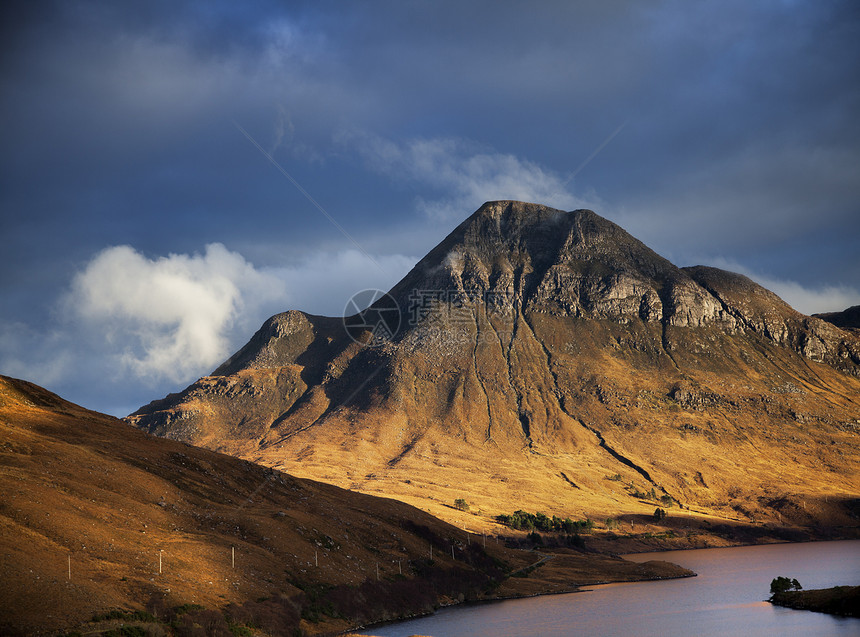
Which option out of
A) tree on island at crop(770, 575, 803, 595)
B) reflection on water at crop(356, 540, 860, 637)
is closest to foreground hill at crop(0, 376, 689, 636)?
reflection on water at crop(356, 540, 860, 637)

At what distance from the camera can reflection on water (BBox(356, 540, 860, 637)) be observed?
8031cm

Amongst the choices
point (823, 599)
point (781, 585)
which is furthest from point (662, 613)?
point (781, 585)

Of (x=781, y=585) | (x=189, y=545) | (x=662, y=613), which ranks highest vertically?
(x=189, y=545)

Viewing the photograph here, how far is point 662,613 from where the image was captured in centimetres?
9188

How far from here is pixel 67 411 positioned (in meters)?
102

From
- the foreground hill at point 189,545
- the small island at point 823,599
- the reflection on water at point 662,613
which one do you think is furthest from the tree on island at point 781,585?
the foreground hill at point 189,545

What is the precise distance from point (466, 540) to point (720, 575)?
52.2m

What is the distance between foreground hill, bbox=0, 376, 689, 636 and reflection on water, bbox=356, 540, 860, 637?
6832 millimetres

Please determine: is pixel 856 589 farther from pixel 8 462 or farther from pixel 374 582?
pixel 8 462

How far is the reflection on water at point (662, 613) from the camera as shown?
263 ft

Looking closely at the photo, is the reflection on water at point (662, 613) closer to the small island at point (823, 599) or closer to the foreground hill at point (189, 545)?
the small island at point (823, 599)

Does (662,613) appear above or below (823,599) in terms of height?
below

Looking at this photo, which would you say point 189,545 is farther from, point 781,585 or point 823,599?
point 781,585

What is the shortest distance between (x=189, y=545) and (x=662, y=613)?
61.0 metres
